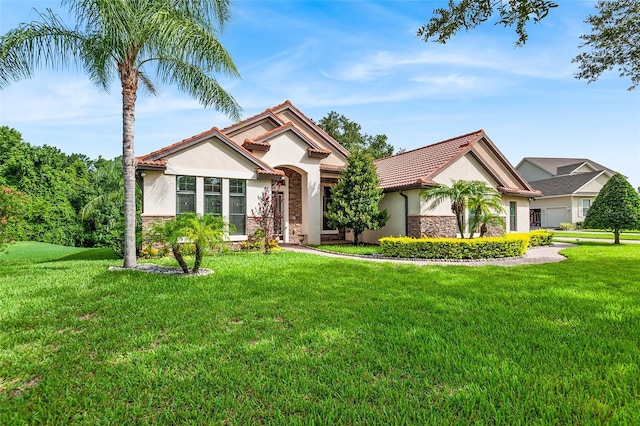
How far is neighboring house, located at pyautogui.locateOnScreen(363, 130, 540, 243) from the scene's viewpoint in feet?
52.1

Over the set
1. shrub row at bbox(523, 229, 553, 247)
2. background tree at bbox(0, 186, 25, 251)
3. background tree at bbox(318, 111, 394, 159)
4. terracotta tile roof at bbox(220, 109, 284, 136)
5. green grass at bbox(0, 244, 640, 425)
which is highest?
background tree at bbox(318, 111, 394, 159)

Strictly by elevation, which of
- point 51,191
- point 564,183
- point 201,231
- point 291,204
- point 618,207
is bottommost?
point 201,231

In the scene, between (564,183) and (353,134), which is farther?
(353,134)

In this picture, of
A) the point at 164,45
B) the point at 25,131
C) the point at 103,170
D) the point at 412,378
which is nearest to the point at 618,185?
the point at 412,378

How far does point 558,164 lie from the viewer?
47.2 m

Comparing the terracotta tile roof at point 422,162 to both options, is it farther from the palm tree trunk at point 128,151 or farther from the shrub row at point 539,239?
the palm tree trunk at point 128,151

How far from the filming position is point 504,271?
9.67 m

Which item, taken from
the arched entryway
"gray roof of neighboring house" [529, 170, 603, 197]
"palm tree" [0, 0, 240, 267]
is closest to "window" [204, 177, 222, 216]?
"palm tree" [0, 0, 240, 267]

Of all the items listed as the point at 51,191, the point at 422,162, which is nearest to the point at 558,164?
the point at 422,162

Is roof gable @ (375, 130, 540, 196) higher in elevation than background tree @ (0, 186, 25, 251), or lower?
higher

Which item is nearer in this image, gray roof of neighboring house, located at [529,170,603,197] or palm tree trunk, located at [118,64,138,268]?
palm tree trunk, located at [118,64,138,268]

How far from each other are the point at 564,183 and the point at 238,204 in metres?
39.6

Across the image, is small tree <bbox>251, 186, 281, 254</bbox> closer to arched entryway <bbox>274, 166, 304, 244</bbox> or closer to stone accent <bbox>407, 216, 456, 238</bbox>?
arched entryway <bbox>274, 166, 304, 244</bbox>

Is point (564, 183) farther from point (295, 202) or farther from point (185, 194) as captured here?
point (185, 194)
